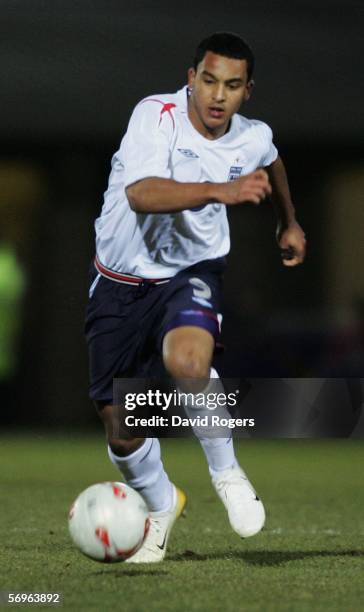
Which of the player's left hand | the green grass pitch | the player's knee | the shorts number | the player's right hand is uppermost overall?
the player's right hand

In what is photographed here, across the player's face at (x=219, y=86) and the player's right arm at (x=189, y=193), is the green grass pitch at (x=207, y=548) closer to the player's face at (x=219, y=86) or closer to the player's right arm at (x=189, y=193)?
the player's right arm at (x=189, y=193)

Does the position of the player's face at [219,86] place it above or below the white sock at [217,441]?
above

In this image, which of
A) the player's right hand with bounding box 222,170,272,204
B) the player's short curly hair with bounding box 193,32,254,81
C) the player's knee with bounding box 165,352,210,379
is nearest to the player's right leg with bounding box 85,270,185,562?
the player's knee with bounding box 165,352,210,379

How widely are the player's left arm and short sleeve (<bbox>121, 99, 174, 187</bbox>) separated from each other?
654 mm

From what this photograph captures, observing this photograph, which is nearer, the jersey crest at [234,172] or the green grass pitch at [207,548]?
the green grass pitch at [207,548]

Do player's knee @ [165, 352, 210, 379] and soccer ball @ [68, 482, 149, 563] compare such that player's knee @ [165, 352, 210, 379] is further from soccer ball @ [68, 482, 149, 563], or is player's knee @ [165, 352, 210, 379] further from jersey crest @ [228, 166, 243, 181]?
jersey crest @ [228, 166, 243, 181]

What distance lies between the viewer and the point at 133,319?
197 inches

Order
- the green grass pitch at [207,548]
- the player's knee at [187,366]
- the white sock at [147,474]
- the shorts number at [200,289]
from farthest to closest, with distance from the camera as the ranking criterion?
the white sock at [147,474], the shorts number at [200,289], the player's knee at [187,366], the green grass pitch at [207,548]

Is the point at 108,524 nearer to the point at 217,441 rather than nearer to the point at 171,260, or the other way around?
the point at 217,441

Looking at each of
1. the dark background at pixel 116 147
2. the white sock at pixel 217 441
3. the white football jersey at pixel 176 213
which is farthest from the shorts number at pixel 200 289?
the dark background at pixel 116 147

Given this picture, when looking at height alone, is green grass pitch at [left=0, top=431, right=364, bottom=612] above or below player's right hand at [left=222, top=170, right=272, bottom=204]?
below

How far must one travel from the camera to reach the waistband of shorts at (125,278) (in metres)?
5.04

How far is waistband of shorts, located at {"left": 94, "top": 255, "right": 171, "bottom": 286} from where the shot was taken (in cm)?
504

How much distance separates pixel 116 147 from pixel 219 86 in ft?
27.0
